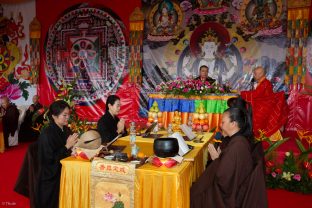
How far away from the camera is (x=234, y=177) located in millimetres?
1903

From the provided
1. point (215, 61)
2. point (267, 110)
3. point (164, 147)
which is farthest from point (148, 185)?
point (215, 61)

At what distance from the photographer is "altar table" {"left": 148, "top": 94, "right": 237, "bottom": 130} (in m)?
4.90

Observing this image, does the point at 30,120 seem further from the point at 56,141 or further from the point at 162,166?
the point at 162,166

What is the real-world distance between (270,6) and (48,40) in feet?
19.5

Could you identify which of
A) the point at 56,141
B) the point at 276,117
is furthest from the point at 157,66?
the point at 56,141

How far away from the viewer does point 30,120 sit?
21.6ft

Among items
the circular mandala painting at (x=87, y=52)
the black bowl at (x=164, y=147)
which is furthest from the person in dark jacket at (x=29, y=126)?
the black bowl at (x=164, y=147)

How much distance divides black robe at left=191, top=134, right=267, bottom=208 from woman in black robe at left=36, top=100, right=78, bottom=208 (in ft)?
3.54

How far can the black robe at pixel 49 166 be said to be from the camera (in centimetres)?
229

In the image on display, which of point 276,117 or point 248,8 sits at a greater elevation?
point 248,8

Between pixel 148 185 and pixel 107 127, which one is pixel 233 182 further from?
pixel 107 127

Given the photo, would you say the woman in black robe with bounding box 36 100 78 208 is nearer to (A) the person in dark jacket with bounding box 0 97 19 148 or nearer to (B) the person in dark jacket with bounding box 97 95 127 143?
(B) the person in dark jacket with bounding box 97 95 127 143

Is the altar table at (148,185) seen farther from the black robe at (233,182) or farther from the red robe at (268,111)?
the red robe at (268,111)

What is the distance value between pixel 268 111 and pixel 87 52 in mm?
5102
